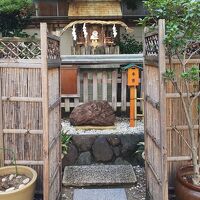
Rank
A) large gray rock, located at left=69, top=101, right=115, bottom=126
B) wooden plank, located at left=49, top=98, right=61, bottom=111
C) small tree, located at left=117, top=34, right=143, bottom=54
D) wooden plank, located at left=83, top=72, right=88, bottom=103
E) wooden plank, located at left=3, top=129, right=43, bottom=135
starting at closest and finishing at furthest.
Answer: wooden plank, located at left=49, top=98, right=61, bottom=111 < wooden plank, located at left=3, top=129, right=43, bottom=135 < large gray rock, located at left=69, top=101, right=115, bottom=126 < wooden plank, located at left=83, top=72, right=88, bottom=103 < small tree, located at left=117, top=34, right=143, bottom=54

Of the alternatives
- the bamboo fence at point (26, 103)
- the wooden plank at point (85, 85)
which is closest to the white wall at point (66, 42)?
the wooden plank at point (85, 85)

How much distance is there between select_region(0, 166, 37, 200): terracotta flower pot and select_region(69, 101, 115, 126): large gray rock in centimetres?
265

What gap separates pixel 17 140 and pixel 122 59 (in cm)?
392

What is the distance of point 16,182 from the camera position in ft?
13.4

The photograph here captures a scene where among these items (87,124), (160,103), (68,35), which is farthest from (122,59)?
(68,35)

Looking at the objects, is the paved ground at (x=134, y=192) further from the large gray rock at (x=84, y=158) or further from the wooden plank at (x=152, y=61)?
the wooden plank at (x=152, y=61)

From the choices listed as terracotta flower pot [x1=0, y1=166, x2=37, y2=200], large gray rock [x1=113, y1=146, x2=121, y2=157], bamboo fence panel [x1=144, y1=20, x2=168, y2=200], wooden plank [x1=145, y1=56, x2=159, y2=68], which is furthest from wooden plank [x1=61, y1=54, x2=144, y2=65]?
terracotta flower pot [x1=0, y1=166, x2=37, y2=200]

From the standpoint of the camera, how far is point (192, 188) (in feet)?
12.0

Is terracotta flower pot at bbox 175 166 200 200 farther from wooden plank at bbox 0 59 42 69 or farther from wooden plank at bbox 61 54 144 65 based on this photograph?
wooden plank at bbox 61 54 144 65

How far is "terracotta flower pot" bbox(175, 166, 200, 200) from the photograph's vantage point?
143 inches

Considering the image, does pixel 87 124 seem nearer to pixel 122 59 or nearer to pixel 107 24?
pixel 122 59

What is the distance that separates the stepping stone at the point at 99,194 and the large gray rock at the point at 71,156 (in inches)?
39.7

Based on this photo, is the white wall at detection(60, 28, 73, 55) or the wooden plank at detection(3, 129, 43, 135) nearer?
the wooden plank at detection(3, 129, 43, 135)

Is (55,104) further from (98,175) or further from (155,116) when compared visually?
(98,175)
